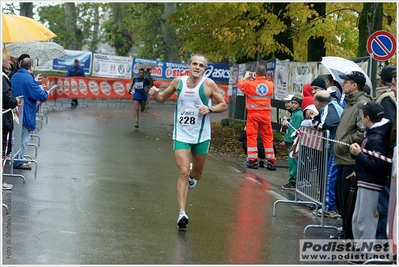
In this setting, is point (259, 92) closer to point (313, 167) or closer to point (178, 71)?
point (313, 167)

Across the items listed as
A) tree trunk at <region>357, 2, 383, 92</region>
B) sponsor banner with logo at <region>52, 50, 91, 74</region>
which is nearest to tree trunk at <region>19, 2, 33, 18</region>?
sponsor banner with logo at <region>52, 50, 91, 74</region>

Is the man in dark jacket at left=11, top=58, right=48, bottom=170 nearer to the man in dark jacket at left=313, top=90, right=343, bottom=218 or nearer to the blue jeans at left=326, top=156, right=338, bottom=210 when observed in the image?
the man in dark jacket at left=313, top=90, right=343, bottom=218

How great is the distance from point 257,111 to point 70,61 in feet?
80.9

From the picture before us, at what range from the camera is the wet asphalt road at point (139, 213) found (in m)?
7.75

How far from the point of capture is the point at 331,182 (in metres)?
10.2

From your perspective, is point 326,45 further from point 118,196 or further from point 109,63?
point 109,63

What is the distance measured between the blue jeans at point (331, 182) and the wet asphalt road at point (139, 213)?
0.30 meters

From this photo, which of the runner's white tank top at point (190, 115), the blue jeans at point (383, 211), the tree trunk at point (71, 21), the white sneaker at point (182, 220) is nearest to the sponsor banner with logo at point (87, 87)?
the tree trunk at point (71, 21)

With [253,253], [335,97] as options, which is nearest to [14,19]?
[335,97]

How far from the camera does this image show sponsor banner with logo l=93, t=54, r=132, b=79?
131 ft

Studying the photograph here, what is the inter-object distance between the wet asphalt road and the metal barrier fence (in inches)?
13.7

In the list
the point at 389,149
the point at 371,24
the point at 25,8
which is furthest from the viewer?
the point at 25,8

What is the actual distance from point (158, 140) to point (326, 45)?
5.74 metres

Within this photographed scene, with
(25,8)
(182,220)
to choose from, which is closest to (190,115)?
(182,220)
